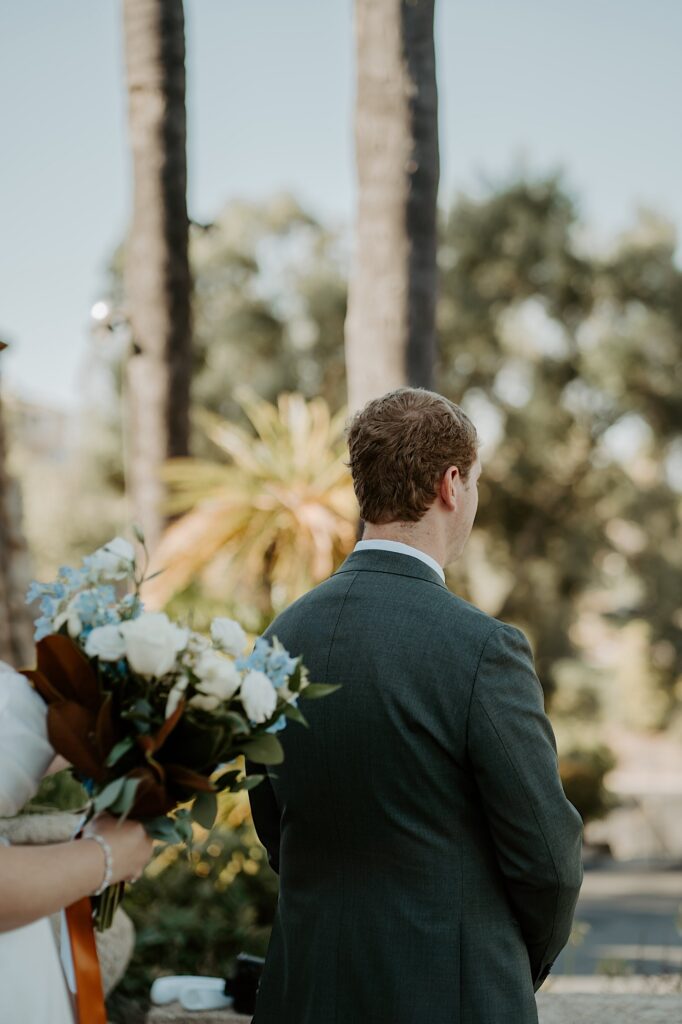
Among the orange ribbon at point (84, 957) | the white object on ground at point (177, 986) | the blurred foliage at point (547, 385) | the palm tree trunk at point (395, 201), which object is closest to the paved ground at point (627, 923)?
the white object on ground at point (177, 986)

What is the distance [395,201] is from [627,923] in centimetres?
643

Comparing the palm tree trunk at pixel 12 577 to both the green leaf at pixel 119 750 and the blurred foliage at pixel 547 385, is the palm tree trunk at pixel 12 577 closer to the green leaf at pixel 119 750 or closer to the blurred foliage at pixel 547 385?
the green leaf at pixel 119 750

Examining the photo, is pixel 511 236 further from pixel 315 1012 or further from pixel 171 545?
pixel 315 1012

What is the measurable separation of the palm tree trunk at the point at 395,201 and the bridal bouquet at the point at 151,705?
11.7ft

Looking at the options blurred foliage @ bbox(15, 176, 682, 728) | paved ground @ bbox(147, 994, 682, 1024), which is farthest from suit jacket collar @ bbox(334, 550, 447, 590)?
blurred foliage @ bbox(15, 176, 682, 728)

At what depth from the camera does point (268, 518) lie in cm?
612

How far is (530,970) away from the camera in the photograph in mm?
2008

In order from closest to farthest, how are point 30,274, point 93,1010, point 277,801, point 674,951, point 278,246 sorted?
point 93,1010 → point 277,801 → point 674,951 → point 278,246 → point 30,274

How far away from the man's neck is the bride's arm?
73cm

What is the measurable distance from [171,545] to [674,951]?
4.64 meters

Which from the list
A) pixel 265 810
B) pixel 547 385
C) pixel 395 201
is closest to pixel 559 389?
pixel 547 385

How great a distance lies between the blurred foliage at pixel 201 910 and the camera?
415 centimetres

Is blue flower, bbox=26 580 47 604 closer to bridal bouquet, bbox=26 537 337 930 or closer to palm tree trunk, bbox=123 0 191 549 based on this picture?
bridal bouquet, bbox=26 537 337 930

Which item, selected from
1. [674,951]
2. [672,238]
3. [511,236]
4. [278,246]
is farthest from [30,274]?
[674,951]
